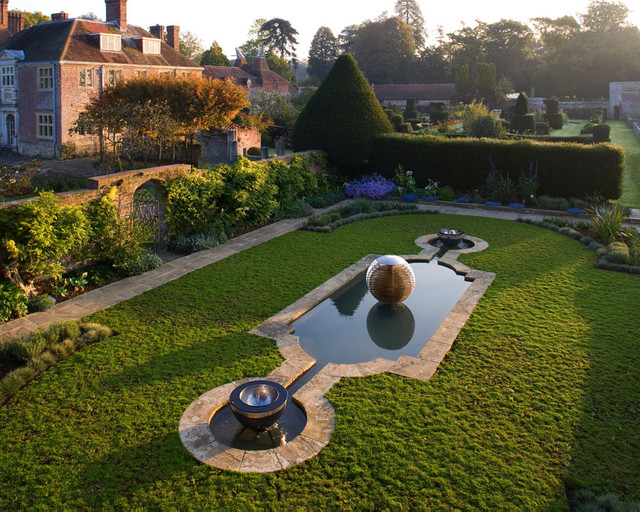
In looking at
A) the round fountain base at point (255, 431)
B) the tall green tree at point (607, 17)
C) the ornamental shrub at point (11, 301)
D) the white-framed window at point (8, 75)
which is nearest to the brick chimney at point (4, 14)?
the white-framed window at point (8, 75)

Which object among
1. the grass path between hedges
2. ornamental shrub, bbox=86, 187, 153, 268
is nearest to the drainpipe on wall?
ornamental shrub, bbox=86, 187, 153, 268

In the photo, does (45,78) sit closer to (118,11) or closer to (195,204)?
(118,11)

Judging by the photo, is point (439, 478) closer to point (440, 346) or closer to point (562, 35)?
point (440, 346)

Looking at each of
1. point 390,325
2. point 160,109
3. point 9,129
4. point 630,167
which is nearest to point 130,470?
point 390,325

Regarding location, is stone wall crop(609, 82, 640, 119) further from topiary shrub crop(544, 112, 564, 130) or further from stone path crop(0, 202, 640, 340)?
stone path crop(0, 202, 640, 340)

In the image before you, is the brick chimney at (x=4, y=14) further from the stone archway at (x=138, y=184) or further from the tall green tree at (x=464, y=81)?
the tall green tree at (x=464, y=81)

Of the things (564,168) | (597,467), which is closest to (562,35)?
(564,168)
